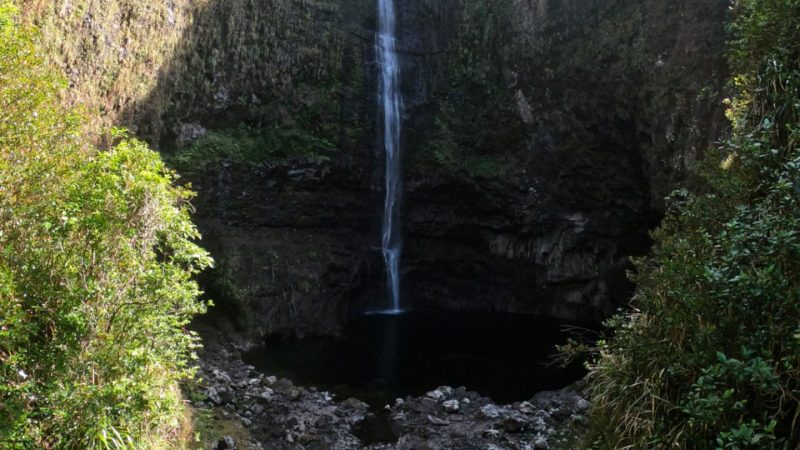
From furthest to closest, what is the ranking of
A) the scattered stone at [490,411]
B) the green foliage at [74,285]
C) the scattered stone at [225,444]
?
the scattered stone at [490,411], the scattered stone at [225,444], the green foliage at [74,285]

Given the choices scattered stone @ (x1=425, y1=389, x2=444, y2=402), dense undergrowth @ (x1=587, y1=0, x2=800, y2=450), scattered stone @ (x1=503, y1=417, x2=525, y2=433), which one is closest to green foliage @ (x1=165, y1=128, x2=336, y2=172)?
scattered stone @ (x1=425, y1=389, x2=444, y2=402)

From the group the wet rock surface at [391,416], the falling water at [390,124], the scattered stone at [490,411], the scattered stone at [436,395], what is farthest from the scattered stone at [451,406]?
the falling water at [390,124]

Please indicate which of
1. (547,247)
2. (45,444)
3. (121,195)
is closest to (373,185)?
(547,247)

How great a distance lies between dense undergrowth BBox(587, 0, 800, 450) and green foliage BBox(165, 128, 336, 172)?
1507cm

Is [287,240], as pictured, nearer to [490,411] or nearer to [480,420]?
[490,411]

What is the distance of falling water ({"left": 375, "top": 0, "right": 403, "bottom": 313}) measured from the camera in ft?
75.5

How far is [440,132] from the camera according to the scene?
2319 cm

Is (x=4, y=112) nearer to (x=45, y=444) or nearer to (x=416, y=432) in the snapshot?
(x=45, y=444)

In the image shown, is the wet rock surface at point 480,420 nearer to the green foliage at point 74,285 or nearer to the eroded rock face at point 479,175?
the green foliage at point 74,285

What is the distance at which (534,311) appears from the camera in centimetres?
2378

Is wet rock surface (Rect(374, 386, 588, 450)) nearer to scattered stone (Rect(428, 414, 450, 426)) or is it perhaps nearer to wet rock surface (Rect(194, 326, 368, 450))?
scattered stone (Rect(428, 414, 450, 426))

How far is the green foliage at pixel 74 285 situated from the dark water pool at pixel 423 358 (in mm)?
7960

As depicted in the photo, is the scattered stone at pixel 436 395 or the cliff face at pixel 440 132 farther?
the cliff face at pixel 440 132

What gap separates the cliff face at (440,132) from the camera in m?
18.2
